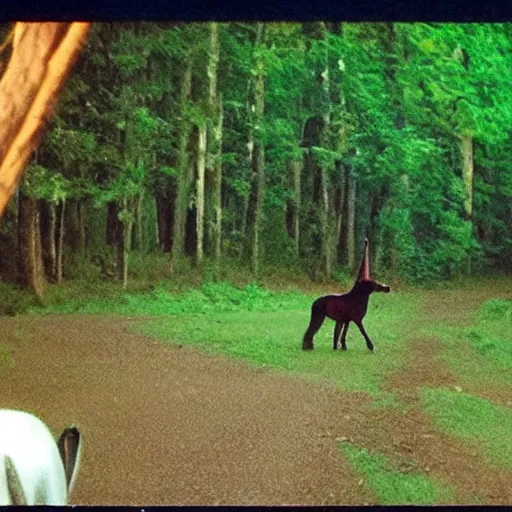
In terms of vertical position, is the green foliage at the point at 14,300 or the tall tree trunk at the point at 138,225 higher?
the tall tree trunk at the point at 138,225

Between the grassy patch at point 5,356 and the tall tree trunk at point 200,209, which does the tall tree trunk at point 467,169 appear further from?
the grassy patch at point 5,356

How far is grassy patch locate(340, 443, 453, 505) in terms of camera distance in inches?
158

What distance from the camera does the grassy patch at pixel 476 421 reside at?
13.3 ft

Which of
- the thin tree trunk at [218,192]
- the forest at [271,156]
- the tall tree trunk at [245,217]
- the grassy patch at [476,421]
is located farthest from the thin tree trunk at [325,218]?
the grassy patch at [476,421]

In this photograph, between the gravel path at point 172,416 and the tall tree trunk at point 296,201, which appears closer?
the gravel path at point 172,416

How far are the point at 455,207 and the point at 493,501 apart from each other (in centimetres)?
133

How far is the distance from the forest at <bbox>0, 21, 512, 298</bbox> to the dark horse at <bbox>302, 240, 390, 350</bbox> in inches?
2.6

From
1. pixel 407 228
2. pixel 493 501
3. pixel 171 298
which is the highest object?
pixel 407 228

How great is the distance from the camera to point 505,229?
4125 mm

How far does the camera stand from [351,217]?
4184 mm

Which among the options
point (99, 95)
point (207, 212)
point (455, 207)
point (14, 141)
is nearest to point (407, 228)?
point (455, 207)

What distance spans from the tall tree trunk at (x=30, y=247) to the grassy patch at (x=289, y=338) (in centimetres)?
52

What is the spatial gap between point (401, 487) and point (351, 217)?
4.04 ft

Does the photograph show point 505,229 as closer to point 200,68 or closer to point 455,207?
point 455,207
